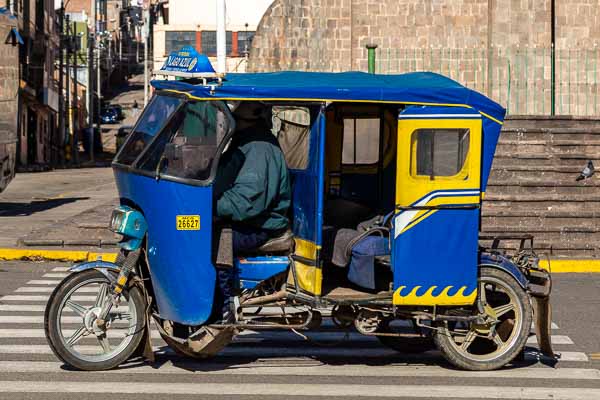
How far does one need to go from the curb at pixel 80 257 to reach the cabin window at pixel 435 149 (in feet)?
27.1

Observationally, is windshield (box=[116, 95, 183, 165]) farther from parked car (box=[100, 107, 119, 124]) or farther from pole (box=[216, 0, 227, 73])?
parked car (box=[100, 107, 119, 124])

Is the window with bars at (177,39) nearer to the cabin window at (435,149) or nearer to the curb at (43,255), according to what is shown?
the curb at (43,255)

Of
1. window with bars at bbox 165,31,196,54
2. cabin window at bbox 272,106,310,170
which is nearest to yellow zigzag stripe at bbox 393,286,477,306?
cabin window at bbox 272,106,310,170

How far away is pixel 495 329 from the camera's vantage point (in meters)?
8.77

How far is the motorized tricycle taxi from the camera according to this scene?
825 centimetres

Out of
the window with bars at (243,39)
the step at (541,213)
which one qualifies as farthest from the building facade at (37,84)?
the step at (541,213)

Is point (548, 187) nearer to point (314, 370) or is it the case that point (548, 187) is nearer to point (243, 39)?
point (314, 370)

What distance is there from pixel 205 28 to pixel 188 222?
7667 cm

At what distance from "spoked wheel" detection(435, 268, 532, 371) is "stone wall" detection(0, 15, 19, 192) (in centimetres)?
1555

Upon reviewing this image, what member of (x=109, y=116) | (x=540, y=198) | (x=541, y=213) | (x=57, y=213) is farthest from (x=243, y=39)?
(x=541, y=213)

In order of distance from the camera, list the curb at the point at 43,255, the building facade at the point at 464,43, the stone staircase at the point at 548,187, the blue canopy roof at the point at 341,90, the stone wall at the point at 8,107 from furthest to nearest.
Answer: the building facade at the point at 464,43 < the stone wall at the point at 8,107 < the stone staircase at the point at 548,187 < the curb at the point at 43,255 < the blue canopy roof at the point at 341,90

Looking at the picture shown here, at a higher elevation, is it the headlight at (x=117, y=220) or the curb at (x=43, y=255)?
the headlight at (x=117, y=220)

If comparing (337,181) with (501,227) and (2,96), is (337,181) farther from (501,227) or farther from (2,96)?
(2,96)

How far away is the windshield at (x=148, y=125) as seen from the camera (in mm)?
8469
